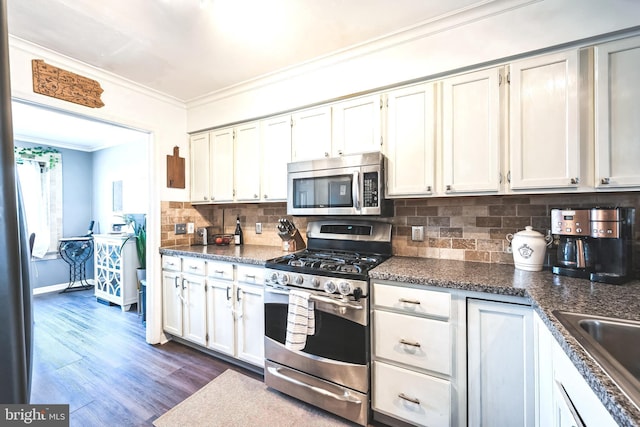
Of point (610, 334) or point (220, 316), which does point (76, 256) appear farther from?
point (610, 334)

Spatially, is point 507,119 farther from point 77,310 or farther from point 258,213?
point 77,310

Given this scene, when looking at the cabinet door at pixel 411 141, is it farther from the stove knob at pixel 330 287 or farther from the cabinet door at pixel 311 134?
the stove knob at pixel 330 287

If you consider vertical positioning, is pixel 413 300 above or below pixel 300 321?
above

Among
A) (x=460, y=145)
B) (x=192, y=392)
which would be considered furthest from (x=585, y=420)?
(x=192, y=392)

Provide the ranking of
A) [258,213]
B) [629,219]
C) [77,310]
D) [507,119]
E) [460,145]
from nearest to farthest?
[629,219] → [507,119] → [460,145] → [258,213] → [77,310]

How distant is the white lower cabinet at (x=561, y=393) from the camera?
742mm

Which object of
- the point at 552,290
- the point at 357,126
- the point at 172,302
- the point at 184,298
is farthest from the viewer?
the point at 172,302

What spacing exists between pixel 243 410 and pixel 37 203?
5205 mm

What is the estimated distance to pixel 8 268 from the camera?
40 centimetres

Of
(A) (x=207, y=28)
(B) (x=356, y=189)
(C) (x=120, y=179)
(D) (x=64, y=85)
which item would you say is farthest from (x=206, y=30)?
(C) (x=120, y=179)

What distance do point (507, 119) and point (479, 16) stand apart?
67cm

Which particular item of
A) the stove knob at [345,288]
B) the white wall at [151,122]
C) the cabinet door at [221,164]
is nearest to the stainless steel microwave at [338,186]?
the stove knob at [345,288]

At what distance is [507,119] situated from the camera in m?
1.68

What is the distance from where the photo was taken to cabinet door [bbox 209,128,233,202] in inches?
112
